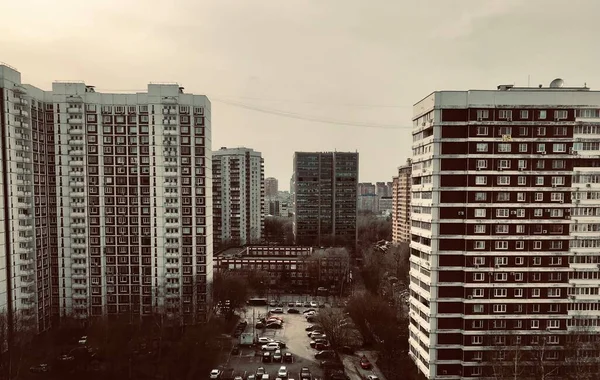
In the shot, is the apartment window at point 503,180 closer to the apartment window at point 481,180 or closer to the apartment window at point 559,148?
the apartment window at point 481,180

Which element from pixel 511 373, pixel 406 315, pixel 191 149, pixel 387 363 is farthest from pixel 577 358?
pixel 191 149

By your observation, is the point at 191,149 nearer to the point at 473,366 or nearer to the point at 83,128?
the point at 83,128

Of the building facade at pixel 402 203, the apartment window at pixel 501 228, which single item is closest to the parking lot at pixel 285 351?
the apartment window at pixel 501 228

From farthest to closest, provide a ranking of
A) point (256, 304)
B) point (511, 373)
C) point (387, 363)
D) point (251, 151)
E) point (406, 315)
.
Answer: point (251, 151) → point (256, 304) → point (406, 315) → point (387, 363) → point (511, 373)

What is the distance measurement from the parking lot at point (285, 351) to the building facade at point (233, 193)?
114 ft

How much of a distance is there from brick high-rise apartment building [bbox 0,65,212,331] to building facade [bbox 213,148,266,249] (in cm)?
3930

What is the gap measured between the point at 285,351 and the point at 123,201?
959 inches

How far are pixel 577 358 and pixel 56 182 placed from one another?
5062 cm

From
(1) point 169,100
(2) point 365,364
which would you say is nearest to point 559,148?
(2) point 365,364

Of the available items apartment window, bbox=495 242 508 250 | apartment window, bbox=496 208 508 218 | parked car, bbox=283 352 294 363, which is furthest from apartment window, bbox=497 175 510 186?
parked car, bbox=283 352 294 363

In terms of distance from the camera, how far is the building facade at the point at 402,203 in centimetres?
8031

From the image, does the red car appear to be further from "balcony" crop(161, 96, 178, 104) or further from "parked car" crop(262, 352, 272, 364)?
"balcony" crop(161, 96, 178, 104)

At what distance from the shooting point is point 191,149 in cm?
4216

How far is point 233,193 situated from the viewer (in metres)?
83.6
